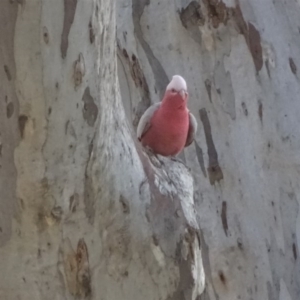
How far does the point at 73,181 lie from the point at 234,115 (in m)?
0.75

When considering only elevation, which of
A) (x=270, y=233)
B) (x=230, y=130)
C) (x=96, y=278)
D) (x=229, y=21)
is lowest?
(x=270, y=233)

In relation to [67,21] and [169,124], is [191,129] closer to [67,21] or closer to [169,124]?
[169,124]

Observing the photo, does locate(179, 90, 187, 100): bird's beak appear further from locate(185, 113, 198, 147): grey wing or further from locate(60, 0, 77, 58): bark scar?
locate(60, 0, 77, 58): bark scar

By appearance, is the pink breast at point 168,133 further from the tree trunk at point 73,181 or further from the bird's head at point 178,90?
the tree trunk at point 73,181

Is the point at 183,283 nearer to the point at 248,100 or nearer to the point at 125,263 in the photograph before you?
the point at 125,263

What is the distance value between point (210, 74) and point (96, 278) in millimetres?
786

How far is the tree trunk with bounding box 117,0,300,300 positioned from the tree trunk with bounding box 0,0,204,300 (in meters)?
0.55

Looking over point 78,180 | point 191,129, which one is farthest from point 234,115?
point 78,180

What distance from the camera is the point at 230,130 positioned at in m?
1.65

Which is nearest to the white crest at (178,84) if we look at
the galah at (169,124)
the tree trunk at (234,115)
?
the galah at (169,124)

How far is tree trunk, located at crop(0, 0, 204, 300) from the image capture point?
0.98 metres

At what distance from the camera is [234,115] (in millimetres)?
1658

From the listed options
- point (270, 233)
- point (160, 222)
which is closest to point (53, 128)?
point (160, 222)

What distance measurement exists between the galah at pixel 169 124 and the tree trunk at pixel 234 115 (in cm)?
17
